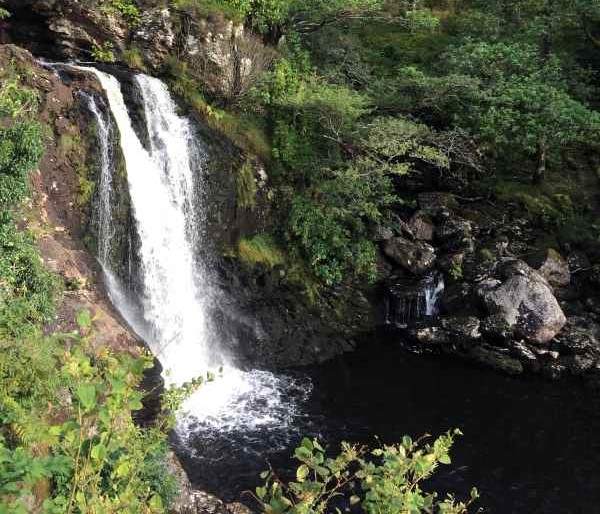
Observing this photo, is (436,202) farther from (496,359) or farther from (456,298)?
(496,359)

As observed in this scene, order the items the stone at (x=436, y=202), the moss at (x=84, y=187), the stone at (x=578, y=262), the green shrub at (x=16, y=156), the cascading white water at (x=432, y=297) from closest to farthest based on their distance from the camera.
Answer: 1. the green shrub at (x=16, y=156)
2. the moss at (x=84, y=187)
3. the cascading white water at (x=432, y=297)
4. the stone at (x=578, y=262)
5. the stone at (x=436, y=202)

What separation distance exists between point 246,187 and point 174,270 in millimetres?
3482

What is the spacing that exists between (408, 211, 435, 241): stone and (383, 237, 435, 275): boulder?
59cm

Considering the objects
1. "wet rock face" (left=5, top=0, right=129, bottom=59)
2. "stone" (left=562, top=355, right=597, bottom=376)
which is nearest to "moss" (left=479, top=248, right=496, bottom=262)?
"stone" (left=562, top=355, right=597, bottom=376)

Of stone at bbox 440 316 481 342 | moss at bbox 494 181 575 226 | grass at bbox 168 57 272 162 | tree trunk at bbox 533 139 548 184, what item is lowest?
stone at bbox 440 316 481 342

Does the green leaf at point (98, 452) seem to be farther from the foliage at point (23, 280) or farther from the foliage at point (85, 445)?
the foliage at point (23, 280)

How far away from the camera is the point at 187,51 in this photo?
54.3ft

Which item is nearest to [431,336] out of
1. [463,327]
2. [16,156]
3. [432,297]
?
[463,327]

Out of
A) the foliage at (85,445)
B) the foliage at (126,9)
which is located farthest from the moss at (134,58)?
the foliage at (85,445)

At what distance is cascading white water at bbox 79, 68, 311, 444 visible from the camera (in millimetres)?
12719

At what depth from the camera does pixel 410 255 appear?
17.6 metres

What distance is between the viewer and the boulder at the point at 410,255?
17516mm

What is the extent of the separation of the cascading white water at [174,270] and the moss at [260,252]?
53.6 inches

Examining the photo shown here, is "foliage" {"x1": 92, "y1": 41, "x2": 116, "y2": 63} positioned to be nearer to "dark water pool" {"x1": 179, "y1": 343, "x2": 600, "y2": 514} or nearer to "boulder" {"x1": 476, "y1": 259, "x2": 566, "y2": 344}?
"dark water pool" {"x1": 179, "y1": 343, "x2": 600, "y2": 514}
